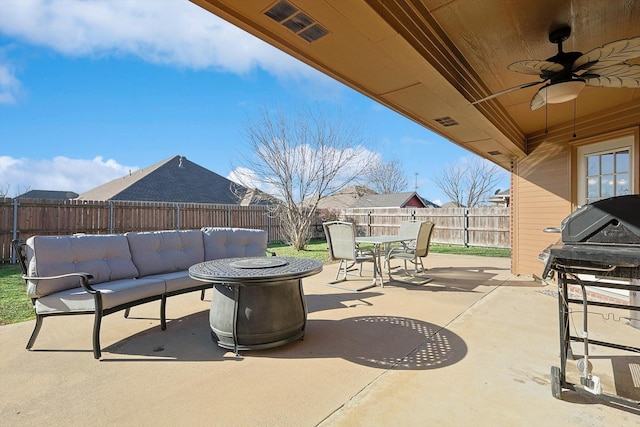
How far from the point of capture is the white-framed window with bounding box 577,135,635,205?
4.21 meters

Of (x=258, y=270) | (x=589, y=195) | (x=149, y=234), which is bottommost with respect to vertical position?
(x=258, y=270)

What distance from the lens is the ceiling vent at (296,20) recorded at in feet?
6.11

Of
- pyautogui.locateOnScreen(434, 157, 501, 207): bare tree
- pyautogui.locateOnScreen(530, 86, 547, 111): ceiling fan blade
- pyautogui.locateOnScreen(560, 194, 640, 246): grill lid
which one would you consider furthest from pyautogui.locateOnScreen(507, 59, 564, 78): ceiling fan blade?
pyautogui.locateOnScreen(434, 157, 501, 207): bare tree

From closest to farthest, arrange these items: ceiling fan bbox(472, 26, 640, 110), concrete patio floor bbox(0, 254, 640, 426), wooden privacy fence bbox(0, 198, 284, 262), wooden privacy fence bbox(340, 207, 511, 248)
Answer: concrete patio floor bbox(0, 254, 640, 426), ceiling fan bbox(472, 26, 640, 110), wooden privacy fence bbox(0, 198, 284, 262), wooden privacy fence bbox(340, 207, 511, 248)

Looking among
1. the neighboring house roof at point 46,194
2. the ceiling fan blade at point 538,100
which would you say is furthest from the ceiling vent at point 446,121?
the neighboring house roof at point 46,194

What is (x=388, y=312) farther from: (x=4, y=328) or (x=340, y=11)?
(x=4, y=328)

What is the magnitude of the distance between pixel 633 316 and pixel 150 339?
482cm

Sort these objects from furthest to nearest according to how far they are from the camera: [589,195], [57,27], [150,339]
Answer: [57,27]
[589,195]
[150,339]

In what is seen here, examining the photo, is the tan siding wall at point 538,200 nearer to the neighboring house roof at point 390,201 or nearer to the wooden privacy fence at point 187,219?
the wooden privacy fence at point 187,219

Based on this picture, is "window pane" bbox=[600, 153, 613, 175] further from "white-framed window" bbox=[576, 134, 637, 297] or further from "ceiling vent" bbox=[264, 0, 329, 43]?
"ceiling vent" bbox=[264, 0, 329, 43]

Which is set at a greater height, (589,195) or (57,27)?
(57,27)

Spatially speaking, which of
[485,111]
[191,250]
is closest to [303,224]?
[191,250]

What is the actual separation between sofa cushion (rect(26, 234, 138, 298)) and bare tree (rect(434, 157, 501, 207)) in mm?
24112

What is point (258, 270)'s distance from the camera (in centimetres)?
263
